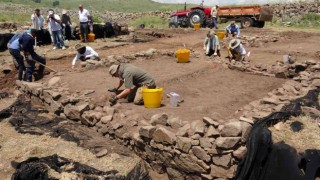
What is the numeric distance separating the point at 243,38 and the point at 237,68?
632 cm

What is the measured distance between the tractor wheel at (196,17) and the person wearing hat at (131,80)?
51.8 feet

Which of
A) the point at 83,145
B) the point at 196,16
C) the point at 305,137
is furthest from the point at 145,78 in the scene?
the point at 196,16

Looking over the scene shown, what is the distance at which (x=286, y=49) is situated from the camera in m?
14.2

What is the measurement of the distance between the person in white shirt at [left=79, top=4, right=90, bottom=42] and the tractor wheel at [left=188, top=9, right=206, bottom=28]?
8745mm

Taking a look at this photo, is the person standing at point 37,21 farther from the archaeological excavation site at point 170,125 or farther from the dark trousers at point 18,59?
the dark trousers at point 18,59

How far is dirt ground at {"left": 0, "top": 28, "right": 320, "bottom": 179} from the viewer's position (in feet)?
22.3

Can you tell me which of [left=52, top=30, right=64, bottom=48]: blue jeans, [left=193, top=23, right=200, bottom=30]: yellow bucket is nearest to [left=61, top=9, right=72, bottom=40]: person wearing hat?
[left=52, top=30, right=64, bottom=48]: blue jeans

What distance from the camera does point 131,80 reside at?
22.4 feet

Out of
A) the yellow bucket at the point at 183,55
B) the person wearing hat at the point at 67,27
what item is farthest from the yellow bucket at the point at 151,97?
the person wearing hat at the point at 67,27

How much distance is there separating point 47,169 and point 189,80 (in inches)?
199

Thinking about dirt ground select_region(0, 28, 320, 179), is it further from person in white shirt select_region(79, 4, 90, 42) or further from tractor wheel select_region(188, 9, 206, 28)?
tractor wheel select_region(188, 9, 206, 28)

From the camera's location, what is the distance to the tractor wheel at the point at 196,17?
2223cm

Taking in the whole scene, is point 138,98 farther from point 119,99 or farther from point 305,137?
point 305,137

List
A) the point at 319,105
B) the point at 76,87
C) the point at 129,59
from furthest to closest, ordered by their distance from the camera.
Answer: the point at 129,59 → the point at 76,87 → the point at 319,105
